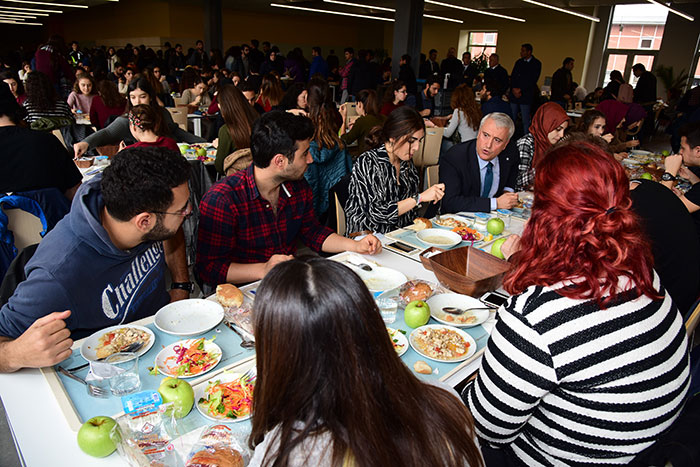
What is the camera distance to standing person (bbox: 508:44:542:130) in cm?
924

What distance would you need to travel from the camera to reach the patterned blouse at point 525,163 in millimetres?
3893

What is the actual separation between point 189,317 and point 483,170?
258cm

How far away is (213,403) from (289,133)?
1.39 meters

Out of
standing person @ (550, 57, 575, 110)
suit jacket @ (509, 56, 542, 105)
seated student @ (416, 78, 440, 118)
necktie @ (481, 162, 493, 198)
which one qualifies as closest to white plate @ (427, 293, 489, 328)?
necktie @ (481, 162, 493, 198)

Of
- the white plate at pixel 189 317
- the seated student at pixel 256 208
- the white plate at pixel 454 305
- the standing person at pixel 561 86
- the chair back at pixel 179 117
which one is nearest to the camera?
the white plate at pixel 189 317

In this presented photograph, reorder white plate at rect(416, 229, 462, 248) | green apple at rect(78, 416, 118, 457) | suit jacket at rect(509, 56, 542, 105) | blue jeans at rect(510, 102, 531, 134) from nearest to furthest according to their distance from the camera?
green apple at rect(78, 416, 118, 457), white plate at rect(416, 229, 462, 248), suit jacket at rect(509, 56, 542, 105), blue jeans at rect(510, 102, 531, 134)

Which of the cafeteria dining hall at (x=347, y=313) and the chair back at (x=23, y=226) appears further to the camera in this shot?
the chair back at (x=23, y=226)

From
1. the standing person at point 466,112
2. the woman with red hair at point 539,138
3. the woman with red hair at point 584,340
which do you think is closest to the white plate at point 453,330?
the woman with red hair at point 584,340

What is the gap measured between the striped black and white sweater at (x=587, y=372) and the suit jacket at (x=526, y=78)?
29.9ft

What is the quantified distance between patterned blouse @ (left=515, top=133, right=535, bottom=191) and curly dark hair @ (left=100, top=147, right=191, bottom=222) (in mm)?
3069

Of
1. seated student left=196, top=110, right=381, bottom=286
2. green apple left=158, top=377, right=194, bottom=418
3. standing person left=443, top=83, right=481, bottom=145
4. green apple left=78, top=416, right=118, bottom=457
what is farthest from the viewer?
standing person left=443, top=83, right=481, bottom=145

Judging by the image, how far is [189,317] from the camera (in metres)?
1.73

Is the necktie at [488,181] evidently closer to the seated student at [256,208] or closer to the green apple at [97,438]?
the seated student at [256,208]

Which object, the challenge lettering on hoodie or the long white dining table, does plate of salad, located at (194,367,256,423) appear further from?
the challenge lettering on hoodie
